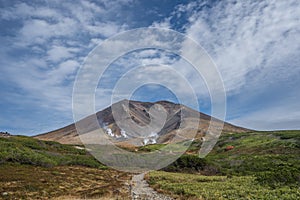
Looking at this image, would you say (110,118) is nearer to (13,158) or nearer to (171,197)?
(13,158)

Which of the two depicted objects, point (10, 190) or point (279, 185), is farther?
point (10, 190)

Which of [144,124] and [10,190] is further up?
[144,124]

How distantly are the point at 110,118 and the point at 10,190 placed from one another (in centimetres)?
17668

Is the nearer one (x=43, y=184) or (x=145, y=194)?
(x=145, y=194)

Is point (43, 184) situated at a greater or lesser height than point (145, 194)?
greater

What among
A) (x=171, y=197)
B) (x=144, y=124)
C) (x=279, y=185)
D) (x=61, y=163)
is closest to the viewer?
(x=171, y=197)

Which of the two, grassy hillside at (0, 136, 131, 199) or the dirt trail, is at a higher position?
grassy hillside at (0, 136, 131, 199)

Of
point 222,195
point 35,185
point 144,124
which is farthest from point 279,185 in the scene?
point 144,124

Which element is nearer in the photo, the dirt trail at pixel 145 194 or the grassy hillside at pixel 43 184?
the dirt trail at pixel 145 194

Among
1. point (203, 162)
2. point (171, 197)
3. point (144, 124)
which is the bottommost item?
point (171, 197)

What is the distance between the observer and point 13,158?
42.9 metres

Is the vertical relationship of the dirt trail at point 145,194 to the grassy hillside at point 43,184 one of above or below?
below

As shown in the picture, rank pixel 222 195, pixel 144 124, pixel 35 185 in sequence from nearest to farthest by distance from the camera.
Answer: pixel 222 195 < pixel 35 185 < pixel 144 124

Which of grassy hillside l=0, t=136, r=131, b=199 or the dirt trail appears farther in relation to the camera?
grassy hillside l=0, t=136, r=131, b=199
